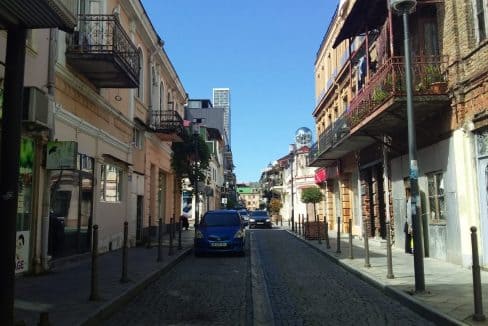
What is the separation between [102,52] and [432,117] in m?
9.12

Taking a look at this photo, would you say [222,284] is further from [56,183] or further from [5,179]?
[5,179]

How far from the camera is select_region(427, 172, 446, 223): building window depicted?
Answer: 551 inches

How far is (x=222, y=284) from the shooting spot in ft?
36.8

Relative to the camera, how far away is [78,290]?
30.6 ft

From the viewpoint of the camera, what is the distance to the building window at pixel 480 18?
11.7 m

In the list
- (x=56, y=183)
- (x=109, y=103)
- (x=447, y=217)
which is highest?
(x=109, y=103)

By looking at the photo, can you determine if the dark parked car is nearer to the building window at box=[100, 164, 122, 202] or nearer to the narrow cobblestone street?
the building window at box=[100, 164, 122, 202]

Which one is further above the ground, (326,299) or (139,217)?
(139,217)

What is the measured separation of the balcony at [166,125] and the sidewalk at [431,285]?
11.0 meters

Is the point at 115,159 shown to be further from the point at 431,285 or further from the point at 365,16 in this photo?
the point at 431,285

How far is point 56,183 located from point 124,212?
6803 millimetres

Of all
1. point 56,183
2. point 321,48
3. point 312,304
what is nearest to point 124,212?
point 56,183

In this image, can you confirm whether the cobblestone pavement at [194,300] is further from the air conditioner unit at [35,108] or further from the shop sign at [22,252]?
the air conditioner unit at [35,108]

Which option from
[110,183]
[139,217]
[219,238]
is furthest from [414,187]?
[139,217]
